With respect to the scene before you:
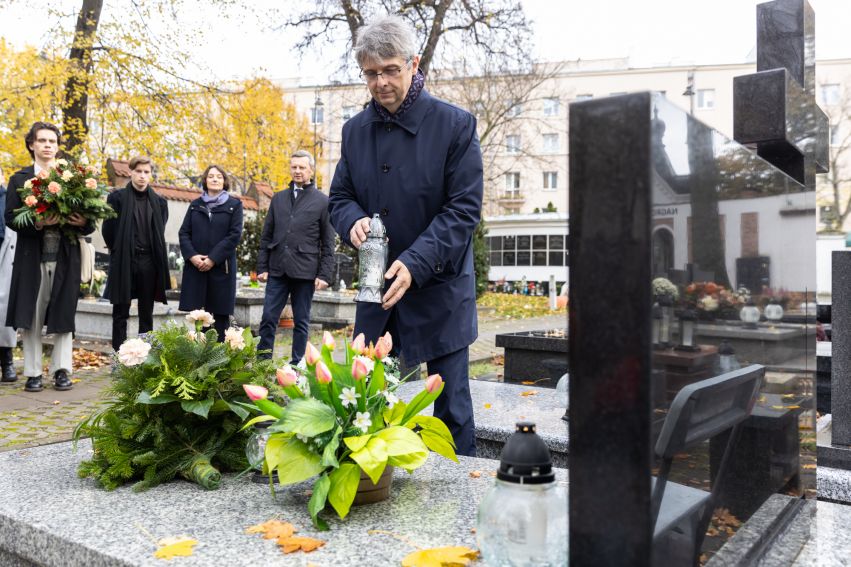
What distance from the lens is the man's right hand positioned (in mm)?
2895

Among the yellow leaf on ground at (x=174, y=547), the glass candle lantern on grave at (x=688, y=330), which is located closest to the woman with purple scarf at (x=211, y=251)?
the yellow leaf on ground at (x=174, y=547)

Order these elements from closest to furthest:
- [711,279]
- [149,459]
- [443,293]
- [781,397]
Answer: [711,279]
[781,397]
[149,459]
[443,293]

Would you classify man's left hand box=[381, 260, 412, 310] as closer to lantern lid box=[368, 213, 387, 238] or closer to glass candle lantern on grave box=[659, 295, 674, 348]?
lantern lid box=[368, 213, 387, 238]

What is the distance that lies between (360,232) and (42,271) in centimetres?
431

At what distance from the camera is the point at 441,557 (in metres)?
1.88

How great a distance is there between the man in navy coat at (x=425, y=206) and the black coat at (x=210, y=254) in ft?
13.8

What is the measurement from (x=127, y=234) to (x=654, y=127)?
21.1ft

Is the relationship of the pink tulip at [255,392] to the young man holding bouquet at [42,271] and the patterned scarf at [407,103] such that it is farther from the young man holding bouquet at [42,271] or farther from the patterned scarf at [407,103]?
the young man holding bouquet at [42,271]

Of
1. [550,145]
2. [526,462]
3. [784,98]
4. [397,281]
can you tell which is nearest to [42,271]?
[397,281]

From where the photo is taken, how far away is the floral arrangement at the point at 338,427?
85.8 inches

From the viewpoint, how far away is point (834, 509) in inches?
98.4

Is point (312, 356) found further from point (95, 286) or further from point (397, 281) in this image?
point (95, 286)

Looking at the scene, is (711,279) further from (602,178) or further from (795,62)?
(795,62)

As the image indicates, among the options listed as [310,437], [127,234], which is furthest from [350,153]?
[127,234]
